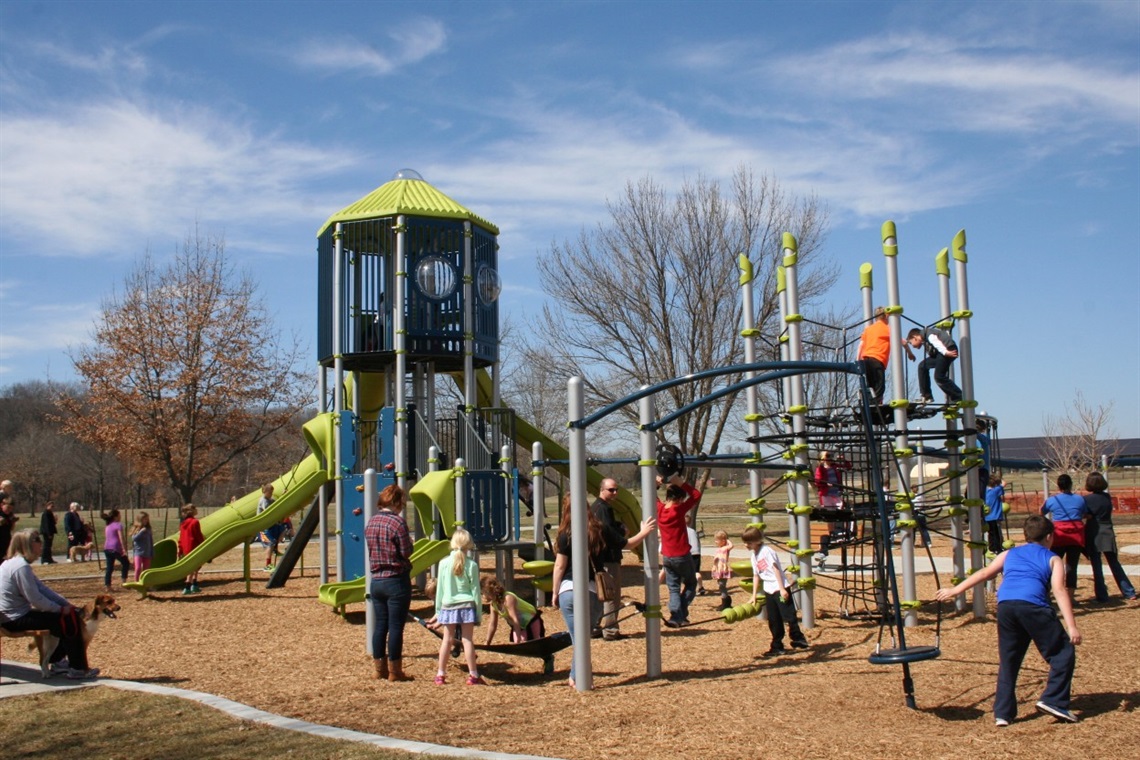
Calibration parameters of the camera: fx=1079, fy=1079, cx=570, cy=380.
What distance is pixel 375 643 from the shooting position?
354 inches

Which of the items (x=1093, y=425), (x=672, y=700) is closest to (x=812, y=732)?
(x=672, y=700)

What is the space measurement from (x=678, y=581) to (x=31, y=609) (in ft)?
20.9

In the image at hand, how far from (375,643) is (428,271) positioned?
8096mm

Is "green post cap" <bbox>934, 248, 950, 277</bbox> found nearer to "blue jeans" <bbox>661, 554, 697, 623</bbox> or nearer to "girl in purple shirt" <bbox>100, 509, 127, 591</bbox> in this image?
"blue jeans" <bbox>661, 554, 697, 623</bbox>

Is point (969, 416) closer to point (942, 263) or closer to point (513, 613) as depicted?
point (942, 263)

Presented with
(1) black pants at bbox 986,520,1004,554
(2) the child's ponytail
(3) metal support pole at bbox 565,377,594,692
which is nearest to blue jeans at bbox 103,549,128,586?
(2) the child's ponytail

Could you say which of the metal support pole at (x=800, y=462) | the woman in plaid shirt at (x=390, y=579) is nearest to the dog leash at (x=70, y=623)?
the woman in plaid shirt at (x=390, y=579)

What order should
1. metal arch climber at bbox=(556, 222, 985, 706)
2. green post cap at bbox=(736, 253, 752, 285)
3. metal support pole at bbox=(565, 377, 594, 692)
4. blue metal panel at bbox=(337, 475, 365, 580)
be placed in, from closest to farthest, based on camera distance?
metal support pole at bbox=(565, 377, 594, 692) < metal arch climber at bbox=(556, 222, 985, 706) < green post cap at bbox=(736, 253, 752, 285) < blue metal panel at bbox=(337, 475, 365, 580)

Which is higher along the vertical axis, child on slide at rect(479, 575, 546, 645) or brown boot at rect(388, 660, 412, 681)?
child on slide at rect(479, 575, 546, 645)

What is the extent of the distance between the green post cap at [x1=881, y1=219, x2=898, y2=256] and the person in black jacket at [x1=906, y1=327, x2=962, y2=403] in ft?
3.05

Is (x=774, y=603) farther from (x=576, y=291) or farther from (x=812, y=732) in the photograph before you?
(x=576, y=291)

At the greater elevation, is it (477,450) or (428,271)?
(428,271)

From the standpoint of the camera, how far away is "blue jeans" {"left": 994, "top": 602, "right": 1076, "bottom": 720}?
687cm

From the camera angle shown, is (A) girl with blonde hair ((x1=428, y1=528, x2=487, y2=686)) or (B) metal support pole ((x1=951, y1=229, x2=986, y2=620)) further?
(B) metal support pole ((x1=951, y1=229, x2=986, y2=620))
